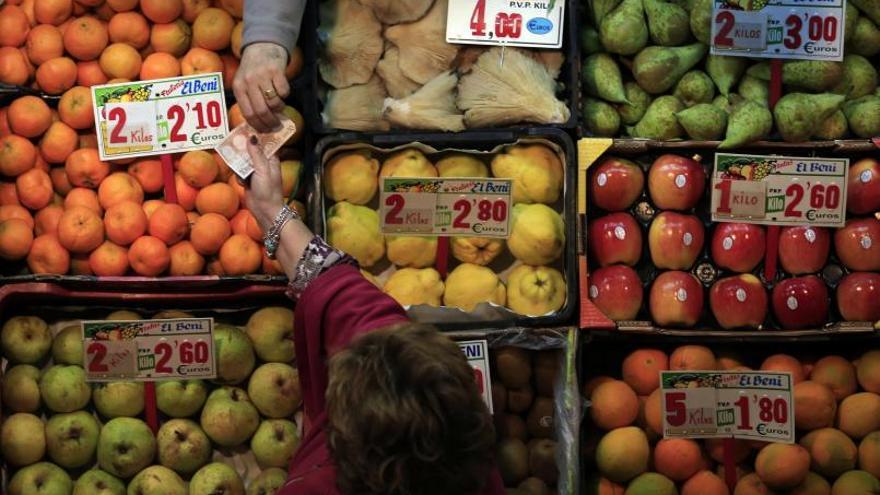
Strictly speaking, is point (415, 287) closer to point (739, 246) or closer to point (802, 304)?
point (739, 246)

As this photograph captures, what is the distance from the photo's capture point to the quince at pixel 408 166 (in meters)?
2.79

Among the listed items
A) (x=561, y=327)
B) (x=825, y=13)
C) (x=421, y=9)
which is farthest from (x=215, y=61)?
(x=825, y=13)

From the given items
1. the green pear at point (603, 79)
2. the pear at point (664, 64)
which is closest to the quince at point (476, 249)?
the green pear at point (603, 79)

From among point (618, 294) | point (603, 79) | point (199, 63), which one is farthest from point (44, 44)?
point (618, 294)

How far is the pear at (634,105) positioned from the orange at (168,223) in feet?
3.98

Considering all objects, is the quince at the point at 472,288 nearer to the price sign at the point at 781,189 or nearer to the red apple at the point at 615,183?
the red apple at the point at 615,183

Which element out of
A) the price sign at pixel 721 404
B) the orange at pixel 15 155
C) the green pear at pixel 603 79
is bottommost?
the price sign at pixel 721 404

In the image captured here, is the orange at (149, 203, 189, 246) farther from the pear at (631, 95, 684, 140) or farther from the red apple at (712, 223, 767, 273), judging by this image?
the red apple at (712, 223, 767, 273)

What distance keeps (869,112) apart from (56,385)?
222 centimetres

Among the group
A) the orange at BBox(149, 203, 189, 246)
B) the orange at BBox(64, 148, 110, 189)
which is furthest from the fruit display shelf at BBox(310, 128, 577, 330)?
the orange at BBox(64, 148, 110, 189)

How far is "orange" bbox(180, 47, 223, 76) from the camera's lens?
285 cm

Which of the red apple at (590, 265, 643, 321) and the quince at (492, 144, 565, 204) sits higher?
the quince at (492, 144, 565, 204)

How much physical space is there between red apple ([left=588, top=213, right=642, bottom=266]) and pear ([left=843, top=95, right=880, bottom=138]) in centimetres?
66

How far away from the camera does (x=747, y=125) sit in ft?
9.24
